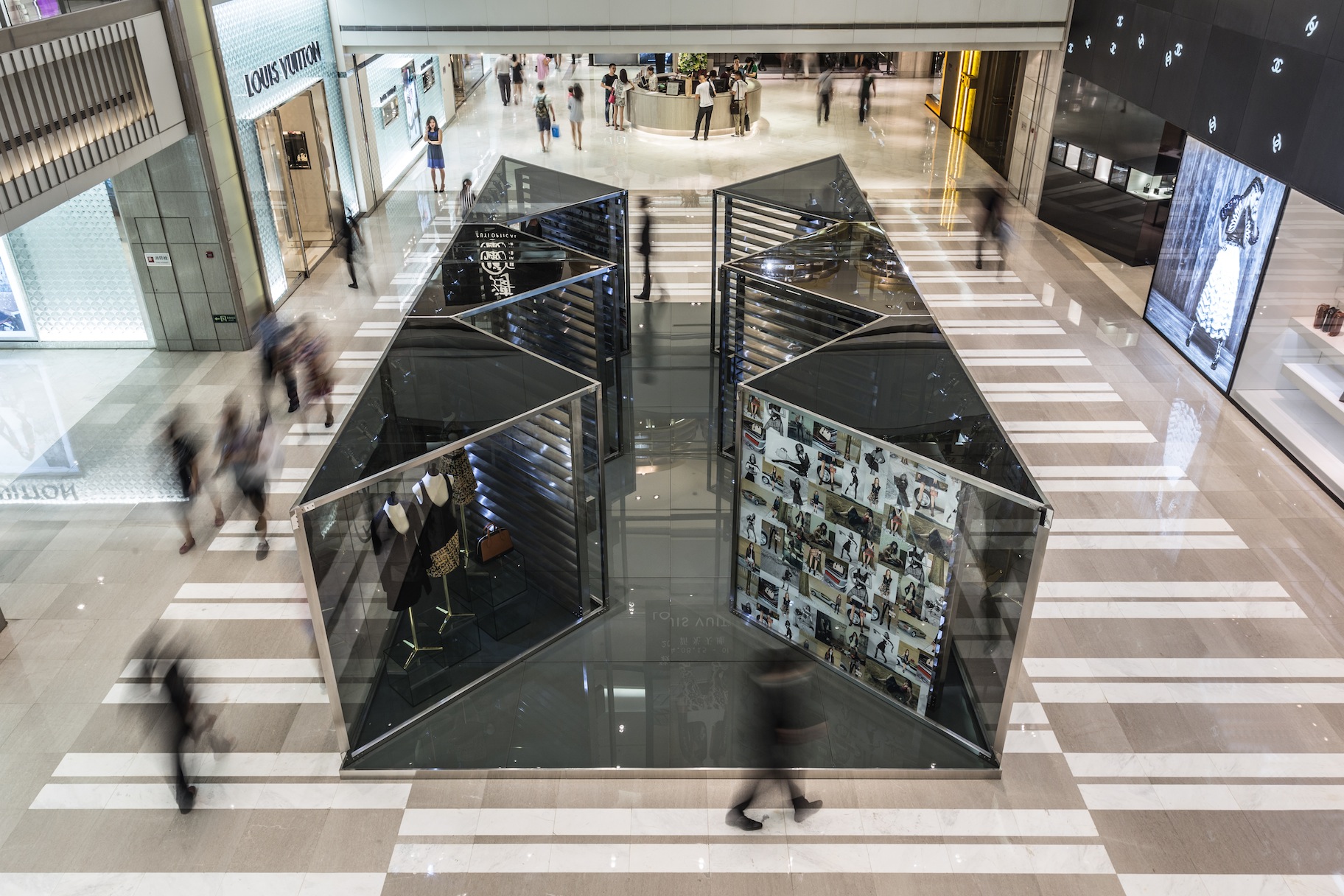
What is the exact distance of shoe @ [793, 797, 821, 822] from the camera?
555cm

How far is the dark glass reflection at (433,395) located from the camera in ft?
18.2

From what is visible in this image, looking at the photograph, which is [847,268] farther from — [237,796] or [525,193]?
[237,796]

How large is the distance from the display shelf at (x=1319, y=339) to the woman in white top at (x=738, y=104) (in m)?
13.8

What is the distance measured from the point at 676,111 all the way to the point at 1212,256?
13.1 m

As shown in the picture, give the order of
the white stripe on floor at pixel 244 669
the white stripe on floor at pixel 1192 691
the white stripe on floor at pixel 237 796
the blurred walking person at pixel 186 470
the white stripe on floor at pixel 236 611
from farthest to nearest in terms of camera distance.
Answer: the blurred walking person at pixel 186 470 → the white stripe on floor at pixel 236 611 → the white stripe on floor at pixel 244 669 → the white stripe on floor at pixel 1192 691 → the white stripe on floor at pixel 237 796

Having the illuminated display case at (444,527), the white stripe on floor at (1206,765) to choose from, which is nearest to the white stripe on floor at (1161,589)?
the white stripe on floor at (1206,765)

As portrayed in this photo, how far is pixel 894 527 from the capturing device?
5840mm

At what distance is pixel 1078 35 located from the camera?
1474cm

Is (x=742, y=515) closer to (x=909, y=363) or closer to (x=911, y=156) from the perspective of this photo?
(x=909, y=363)

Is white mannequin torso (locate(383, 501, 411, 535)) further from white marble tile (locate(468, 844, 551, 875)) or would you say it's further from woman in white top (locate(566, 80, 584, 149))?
woman in white top (locate(566, 80, 584, 149))

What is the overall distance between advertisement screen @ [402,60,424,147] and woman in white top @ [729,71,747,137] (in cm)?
690

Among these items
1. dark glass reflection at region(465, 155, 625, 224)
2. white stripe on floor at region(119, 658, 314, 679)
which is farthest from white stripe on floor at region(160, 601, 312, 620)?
dark glass reflection at region(465, 155, 625, 224)

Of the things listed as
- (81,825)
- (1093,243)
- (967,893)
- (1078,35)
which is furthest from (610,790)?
(1078,35)

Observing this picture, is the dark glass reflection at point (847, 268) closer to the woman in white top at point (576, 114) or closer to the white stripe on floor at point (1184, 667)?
the white stripe on floor at point (1184, 667)
